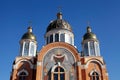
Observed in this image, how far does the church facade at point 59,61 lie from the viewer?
27.4 m

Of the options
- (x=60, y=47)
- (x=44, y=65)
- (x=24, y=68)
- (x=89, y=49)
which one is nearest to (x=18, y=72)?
(x=24, y=68)

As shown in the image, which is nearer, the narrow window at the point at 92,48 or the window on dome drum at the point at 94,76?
the window on dome drum at the point at 94,76

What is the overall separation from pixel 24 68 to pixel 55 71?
437cm

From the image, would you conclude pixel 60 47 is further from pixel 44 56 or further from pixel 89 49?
pixel 89 49

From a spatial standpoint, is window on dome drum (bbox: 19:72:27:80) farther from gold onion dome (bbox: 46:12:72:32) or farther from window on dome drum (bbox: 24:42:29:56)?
gold onion dome (bbox: 46:12:72:32)

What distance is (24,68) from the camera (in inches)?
1136

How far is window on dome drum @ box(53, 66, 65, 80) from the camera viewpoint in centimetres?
2712

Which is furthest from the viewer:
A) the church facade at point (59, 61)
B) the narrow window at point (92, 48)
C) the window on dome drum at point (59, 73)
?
the narrow window at point (92, 48)

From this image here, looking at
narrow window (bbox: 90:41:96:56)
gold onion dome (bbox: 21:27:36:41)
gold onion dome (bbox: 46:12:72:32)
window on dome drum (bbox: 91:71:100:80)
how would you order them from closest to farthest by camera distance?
window on dome drum (bbox: 91:71:100:80) → narrow window (bbox: 90:41:96:56) → gold onion dome (bbox: 21:27:36:41) → gold onion dome (bbox: 46:12:72:32)

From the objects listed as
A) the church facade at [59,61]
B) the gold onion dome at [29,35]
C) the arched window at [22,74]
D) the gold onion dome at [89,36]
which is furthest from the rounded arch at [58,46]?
the gold onion dome at [29,35]

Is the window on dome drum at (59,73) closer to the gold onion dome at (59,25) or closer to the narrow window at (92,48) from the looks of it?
the narrow window at (92,48)

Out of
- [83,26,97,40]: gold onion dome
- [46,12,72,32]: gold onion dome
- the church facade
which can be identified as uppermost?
[46,12,72,32]: gold onion dome

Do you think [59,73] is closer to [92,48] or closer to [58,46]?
[58,46]

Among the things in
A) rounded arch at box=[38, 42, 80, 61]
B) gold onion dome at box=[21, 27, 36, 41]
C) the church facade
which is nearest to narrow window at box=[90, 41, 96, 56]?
the church facade
